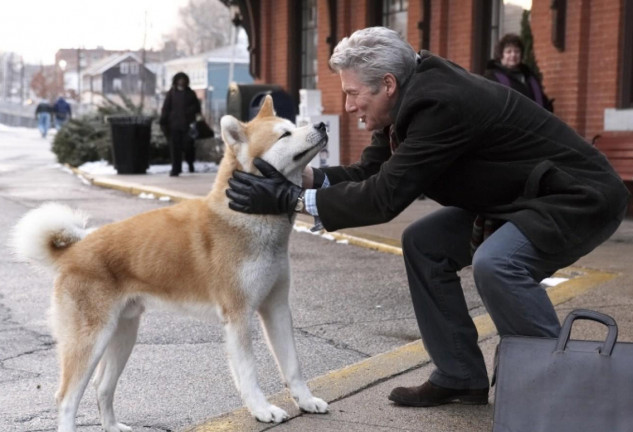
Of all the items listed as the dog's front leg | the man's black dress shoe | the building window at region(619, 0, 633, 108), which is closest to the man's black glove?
the dog's front leg

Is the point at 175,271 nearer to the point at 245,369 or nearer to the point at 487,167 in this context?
the point at 245,369

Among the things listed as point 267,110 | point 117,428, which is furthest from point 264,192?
point 117,428

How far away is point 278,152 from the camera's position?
13.4ft

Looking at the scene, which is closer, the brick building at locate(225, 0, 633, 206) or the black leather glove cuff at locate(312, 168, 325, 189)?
the black leather glove cuff at locate(312, 168, 325, 189)

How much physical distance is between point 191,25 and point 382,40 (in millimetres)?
102207

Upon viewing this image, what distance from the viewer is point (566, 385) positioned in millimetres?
3154

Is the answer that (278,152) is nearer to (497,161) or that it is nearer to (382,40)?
(382,40)

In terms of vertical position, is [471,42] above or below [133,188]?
above

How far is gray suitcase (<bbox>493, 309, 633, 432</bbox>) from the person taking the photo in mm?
3090

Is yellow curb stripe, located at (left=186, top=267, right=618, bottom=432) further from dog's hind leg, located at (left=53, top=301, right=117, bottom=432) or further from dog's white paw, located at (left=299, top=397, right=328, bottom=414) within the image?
dog's hind leg, located at (left=53, top=301, right=117, bottom=432)

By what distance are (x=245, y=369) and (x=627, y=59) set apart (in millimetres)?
8402

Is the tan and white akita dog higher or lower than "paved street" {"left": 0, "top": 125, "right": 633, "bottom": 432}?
higher

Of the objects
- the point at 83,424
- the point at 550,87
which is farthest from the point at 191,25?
the point at 83,424

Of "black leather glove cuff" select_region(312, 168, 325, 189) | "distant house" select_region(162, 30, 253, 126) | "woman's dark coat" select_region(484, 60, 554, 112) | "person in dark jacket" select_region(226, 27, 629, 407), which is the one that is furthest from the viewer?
"distant house" select_region(162, 30, 253, 126)
